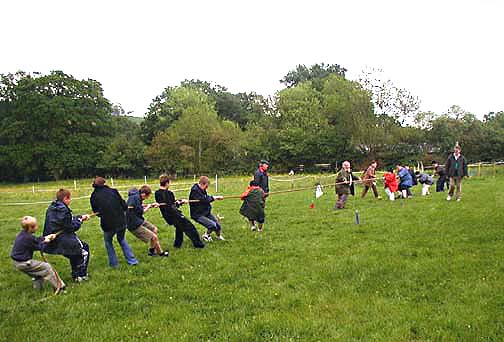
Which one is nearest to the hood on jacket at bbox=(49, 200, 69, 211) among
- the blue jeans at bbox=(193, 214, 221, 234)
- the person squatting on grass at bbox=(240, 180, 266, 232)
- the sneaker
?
the sneaker

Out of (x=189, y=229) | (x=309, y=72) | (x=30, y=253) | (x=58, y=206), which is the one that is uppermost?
(x=309, y=72)

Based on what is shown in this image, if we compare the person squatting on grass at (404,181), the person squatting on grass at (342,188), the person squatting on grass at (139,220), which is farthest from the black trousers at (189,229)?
the person squatting on grass at (404,181)

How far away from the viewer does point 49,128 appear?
57656 millimetres

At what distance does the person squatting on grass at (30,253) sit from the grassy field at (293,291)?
1.31 ft

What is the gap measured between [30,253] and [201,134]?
150 feet

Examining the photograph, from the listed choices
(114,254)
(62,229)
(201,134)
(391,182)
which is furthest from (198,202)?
(201,134)

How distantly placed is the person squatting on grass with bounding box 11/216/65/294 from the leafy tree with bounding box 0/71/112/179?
53.5 m

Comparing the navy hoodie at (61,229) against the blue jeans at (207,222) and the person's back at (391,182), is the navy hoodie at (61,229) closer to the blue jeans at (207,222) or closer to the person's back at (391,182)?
the blue jeans at (207,222)

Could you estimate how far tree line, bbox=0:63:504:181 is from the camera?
4491 cm

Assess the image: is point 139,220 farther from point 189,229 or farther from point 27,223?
point 27,223

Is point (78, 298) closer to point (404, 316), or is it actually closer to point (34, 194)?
point (404, 316)

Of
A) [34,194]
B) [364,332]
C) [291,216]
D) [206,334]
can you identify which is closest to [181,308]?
→ [206,334]

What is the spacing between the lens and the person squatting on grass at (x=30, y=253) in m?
6.50

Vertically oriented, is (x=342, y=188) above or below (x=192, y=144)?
below
